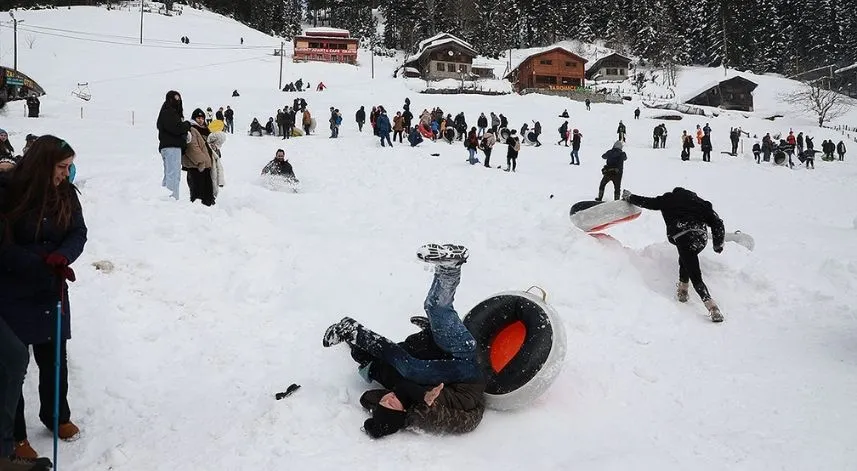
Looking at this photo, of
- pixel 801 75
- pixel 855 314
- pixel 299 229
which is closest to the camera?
pixel 855 314

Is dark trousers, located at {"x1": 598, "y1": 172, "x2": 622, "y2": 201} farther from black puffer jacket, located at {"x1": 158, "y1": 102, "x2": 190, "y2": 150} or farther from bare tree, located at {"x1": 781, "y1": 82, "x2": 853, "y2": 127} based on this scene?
bare tree, located at {"x1": 781, "y1": 82, "x2": 853, "y2": 127}

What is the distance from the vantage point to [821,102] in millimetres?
52406

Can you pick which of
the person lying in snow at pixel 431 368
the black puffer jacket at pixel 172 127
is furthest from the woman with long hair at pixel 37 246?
the black puffer jacket at pixel 172 127

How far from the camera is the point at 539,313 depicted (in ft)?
14.8

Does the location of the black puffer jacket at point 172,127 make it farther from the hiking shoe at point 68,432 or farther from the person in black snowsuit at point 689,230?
the person in black snowsuit at point 689,230

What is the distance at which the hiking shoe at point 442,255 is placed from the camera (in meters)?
3.79

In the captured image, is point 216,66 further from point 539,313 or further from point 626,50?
point 626,50

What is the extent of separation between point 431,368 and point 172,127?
5914mm

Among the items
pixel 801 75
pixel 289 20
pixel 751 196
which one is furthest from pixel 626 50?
pixel 751 196

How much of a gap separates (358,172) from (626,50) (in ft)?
266

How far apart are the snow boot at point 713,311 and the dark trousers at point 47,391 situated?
625 centimetres

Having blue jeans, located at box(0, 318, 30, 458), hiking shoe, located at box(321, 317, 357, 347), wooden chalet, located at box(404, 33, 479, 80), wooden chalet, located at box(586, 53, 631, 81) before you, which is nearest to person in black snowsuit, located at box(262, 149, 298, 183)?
hiking shoe, located at box(321, 317, 357, 347)

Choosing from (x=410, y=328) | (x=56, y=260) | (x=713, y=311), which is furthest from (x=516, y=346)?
(x=56, y=260)

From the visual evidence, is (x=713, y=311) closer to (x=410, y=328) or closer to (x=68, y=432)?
(x=410, y=328)
